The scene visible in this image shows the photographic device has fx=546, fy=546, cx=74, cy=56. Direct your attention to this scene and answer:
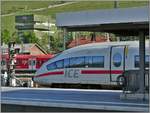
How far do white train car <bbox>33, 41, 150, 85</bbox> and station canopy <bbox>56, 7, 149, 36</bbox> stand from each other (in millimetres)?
11731

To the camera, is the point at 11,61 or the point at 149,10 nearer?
the point at 149,10

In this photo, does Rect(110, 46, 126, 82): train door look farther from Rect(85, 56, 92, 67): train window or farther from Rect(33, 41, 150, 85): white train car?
Rect(85, 56, 92, 67): train window

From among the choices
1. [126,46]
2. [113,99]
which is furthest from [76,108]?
Result: [126,46]

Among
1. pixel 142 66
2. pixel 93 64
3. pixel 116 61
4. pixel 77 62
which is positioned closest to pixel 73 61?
pixel 77 62

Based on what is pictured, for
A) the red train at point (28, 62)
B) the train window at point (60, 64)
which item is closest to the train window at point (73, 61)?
the train window at point (60, 64)

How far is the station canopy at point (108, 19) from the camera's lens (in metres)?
14.7

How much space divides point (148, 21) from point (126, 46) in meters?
13.5

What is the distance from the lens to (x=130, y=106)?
13.9 m

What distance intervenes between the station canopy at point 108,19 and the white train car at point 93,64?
11.7 m

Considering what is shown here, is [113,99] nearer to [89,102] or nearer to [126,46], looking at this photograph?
[89,102]

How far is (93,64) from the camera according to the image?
1141 inches

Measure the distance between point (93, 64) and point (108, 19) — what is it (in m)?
14.1

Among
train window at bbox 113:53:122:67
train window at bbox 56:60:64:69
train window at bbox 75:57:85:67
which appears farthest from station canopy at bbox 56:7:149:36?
train window at bbox 56:60:64:69

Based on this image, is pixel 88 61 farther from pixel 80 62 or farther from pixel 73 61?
pixel 73 61
